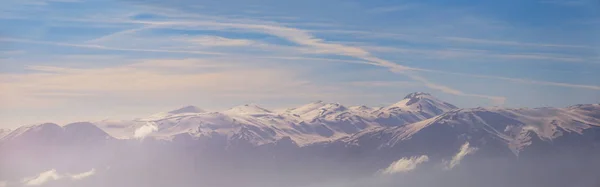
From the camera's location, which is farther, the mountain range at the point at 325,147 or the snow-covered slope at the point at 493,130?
the mountain range at the point at 325,147

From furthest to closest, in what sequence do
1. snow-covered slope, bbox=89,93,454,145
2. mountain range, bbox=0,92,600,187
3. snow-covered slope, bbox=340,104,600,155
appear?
1. snow-covered slope, bbox=89,93,454,145
2. mountain range, bbox=0,92,600,187
3. snow-covered slope, bbox=340,104,600,155

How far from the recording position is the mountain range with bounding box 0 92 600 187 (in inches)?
2176

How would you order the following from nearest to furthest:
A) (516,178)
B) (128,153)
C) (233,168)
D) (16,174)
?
(16,174) → (516,178) → (128,153) → (233,168)

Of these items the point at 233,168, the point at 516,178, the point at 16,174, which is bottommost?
the point at 233,168

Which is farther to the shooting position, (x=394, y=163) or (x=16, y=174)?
(x=394, y=163)

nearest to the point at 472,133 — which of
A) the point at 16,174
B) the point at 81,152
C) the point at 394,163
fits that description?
the point at 394,163

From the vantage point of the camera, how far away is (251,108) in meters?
74.0

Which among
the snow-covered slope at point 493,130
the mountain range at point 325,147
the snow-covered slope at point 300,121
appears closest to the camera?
the snow-covered slope at point 493,130

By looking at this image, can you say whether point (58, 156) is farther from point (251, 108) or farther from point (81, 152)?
point (251, 108)

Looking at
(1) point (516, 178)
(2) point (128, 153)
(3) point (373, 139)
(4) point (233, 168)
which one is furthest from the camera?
(4) point (233, 168)

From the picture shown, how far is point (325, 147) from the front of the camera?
74312 mm

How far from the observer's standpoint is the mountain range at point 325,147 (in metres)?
55.3

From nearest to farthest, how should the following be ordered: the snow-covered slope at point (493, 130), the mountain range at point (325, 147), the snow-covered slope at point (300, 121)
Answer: the snow-covered slope at point (493, 130) < the mountain range at point (325, 147) < the snow-covered slope at point (300, 121)

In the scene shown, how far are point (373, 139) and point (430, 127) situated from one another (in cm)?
662
